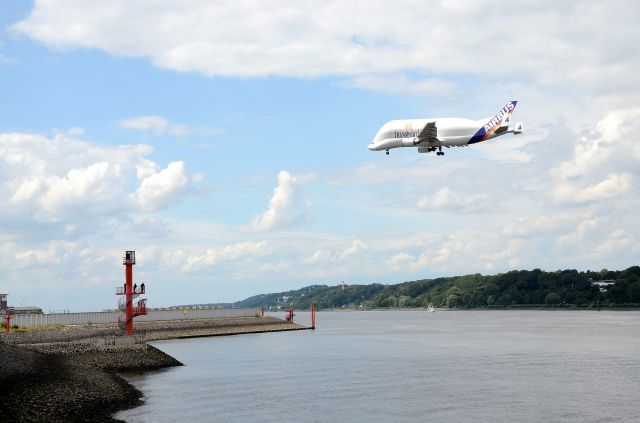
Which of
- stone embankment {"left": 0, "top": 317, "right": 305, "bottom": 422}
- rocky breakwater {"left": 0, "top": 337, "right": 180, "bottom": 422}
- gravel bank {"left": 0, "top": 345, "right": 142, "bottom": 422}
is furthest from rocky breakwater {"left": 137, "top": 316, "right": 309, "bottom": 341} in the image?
gravel bank {"left": 0, "top": 345, "right": 142, "bottom": 422}

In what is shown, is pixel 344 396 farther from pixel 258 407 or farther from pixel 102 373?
pixel 102 373

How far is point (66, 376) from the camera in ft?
173

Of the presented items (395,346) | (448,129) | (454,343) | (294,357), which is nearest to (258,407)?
(294,357)

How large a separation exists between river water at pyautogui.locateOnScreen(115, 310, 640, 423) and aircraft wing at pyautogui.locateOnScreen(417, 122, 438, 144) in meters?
25.3

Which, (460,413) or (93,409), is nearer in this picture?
(93,409)

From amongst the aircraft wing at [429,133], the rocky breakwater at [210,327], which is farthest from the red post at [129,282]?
the aircraft wing at [429,133]

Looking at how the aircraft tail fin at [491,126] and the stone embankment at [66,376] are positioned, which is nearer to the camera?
the stone embankment at [66,376]

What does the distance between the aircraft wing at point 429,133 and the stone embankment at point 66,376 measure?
37.5 m

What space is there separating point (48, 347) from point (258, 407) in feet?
93.8

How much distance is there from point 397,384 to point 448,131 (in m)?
35.6

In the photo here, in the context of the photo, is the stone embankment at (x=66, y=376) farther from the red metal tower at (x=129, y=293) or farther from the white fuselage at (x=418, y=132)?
the white fuselage at (x=418, y=132)

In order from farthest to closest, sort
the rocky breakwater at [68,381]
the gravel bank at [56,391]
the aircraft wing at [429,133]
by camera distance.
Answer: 1. the aircraft wing at [429,133]
2. the rocky breakwater at [68,381]
3. the gravel bank at [56,391]

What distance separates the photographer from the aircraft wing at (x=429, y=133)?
86.2 m

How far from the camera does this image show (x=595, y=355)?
8719cm
